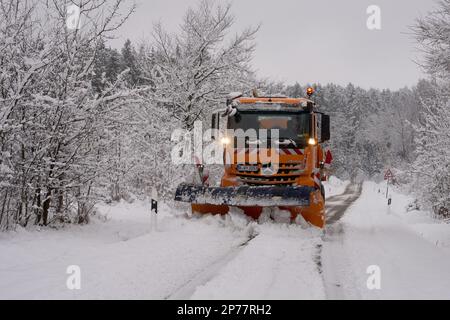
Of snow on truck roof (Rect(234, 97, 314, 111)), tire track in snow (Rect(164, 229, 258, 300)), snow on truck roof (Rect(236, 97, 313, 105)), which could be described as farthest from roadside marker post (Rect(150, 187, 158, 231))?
snow on truck roof (Rect(236, 97, 313, 105))

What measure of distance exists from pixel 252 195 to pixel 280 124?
2.08 metres

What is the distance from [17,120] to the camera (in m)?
7.03

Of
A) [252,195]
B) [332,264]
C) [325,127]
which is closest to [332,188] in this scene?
[325,127]

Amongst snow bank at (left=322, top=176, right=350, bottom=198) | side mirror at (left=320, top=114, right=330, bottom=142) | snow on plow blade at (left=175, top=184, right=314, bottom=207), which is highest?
side mirror at (left=320, top=114, right=330, bottom=142)

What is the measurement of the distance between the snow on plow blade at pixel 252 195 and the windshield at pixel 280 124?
1.43 m

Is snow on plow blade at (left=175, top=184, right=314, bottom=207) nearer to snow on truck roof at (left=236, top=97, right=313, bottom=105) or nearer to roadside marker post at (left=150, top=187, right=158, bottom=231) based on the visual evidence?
roadside marker post at (left=150, top=187, right=158, bottom=231)

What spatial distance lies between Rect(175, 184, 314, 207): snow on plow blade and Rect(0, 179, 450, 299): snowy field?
37 centimetres

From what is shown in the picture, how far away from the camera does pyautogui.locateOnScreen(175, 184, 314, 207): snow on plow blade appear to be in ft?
27.1

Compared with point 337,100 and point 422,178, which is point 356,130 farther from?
point 422,178

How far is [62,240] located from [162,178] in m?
8.41

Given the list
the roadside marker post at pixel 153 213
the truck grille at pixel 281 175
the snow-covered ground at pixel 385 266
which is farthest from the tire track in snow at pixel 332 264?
the roadside marker post at pixel 153 213

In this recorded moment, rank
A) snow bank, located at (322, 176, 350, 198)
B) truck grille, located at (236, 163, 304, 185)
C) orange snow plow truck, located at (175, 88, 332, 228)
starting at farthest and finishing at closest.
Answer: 1. snow bank, located at (322, 176, 350, 198)
2. truck grille, located at (236, 163, 304, 185)
3. orange snow plow truck, located at (175, 88, 332, 228)

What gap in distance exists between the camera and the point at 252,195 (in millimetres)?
8469
